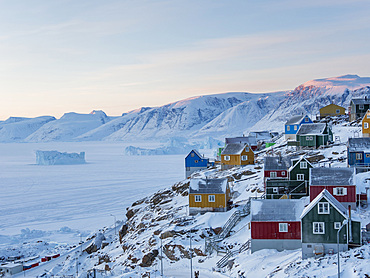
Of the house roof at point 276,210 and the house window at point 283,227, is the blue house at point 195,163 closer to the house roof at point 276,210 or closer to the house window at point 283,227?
the house roof at point 276,210

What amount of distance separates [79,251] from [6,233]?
13817 mm

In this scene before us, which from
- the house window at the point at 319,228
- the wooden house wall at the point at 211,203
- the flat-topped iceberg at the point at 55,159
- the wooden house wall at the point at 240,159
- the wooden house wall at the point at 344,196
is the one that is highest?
the wooden house wall at the point at 240,159

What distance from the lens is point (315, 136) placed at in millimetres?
59938

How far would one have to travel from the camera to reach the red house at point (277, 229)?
2934cm

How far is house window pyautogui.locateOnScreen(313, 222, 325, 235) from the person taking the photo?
25.8 metres

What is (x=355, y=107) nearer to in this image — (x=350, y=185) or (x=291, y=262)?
(x=350, y=185)

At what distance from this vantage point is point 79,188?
3408 inches

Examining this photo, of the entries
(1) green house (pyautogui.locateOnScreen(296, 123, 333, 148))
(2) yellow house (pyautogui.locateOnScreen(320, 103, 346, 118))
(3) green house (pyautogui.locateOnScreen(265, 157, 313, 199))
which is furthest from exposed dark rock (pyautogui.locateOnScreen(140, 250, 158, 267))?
(2) yellow house (pyautogui.locateOnScreen(320, 103, 346, 118))

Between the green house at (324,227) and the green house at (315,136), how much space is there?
3510 cm

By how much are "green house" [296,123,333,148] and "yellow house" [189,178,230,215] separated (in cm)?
2222

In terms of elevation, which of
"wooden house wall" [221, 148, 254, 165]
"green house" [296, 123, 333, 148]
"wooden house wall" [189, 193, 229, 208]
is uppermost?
"green house" [296, 123, 333, 148]

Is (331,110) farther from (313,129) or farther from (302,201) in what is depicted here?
(302,201)

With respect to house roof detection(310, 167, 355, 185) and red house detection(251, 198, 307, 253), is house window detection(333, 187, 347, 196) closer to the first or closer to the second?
house roof detection(310, 167, 355, 185)

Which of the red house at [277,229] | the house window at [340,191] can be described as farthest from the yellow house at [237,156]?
the red house at [277,229]
